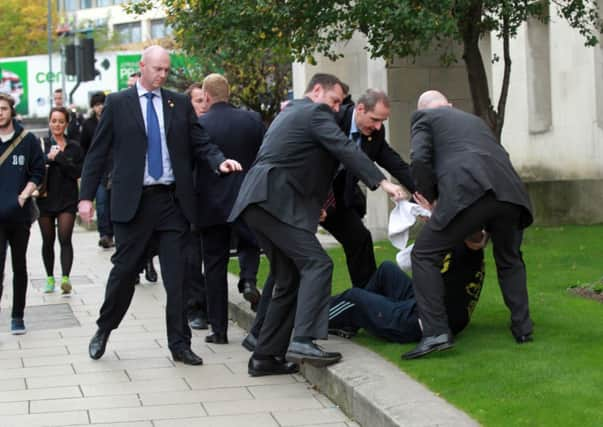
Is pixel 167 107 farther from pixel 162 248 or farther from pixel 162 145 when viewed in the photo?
pixel 162 248

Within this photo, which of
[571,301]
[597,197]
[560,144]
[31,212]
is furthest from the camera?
[560,144]

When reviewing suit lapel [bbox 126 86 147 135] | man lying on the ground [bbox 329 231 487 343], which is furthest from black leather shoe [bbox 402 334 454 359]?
suit lapel [bbox 126 86 147 135]

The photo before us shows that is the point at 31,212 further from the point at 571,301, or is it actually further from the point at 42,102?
the point at 42,102

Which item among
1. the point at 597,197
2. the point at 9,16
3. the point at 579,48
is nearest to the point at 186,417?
the point at 597,197

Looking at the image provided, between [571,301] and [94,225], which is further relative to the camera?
[94,225]

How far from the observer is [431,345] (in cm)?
745

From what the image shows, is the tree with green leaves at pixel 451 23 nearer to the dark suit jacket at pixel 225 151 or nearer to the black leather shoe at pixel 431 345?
the dark suit jacket at pixel 225 151

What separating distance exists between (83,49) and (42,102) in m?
35.9

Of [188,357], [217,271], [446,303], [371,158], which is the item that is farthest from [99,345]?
[446,303]

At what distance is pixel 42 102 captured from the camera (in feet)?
204

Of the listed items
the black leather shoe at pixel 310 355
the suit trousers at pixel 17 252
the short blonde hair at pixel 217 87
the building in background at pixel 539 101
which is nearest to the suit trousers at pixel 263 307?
the black leather shoe at pixel 310 355

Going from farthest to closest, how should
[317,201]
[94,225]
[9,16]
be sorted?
[9,16]
[94,225]
[317,201]

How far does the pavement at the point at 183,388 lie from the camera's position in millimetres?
6781

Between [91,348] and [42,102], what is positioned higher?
[42,102]
